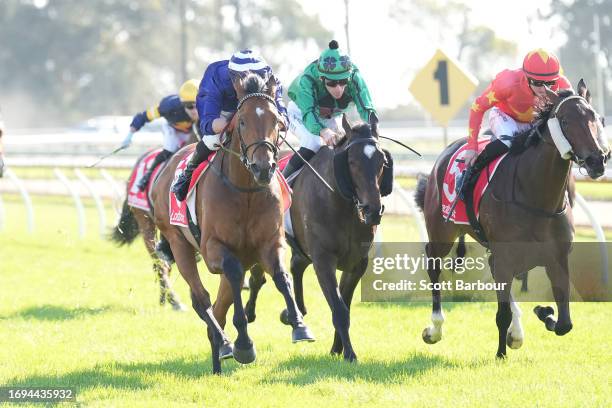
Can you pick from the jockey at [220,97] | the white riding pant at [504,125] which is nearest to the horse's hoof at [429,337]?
the white riding pant at [504,125]

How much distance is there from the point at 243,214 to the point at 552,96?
2032 mm

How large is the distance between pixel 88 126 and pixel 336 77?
107 ft

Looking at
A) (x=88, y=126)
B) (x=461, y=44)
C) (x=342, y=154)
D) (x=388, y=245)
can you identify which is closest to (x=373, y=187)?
(x=342, y=154)

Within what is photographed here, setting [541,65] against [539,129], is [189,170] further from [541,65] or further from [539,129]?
[541,65]

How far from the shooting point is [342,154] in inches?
269

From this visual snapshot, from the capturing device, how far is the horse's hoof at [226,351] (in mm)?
6395

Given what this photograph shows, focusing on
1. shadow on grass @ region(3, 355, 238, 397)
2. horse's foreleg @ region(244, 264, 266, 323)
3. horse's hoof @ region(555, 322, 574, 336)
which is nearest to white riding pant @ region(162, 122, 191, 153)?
horse's foreleg @ region(244, 264, 266, 323)

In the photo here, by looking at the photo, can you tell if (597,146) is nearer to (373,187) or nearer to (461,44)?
(373,187)

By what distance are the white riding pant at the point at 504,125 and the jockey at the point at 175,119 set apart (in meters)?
3.13

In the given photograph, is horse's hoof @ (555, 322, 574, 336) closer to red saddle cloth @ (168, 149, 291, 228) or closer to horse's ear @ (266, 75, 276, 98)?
red saddle cloth @ (168, 149, 291, 228)

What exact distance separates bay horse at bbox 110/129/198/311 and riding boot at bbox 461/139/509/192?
2905 mm

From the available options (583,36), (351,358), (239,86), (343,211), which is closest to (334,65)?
(343,211)

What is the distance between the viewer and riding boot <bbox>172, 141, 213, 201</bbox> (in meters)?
7.04

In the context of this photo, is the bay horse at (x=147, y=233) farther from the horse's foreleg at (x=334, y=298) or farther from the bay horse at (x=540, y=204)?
the bay horse at (x=540, y=204)
